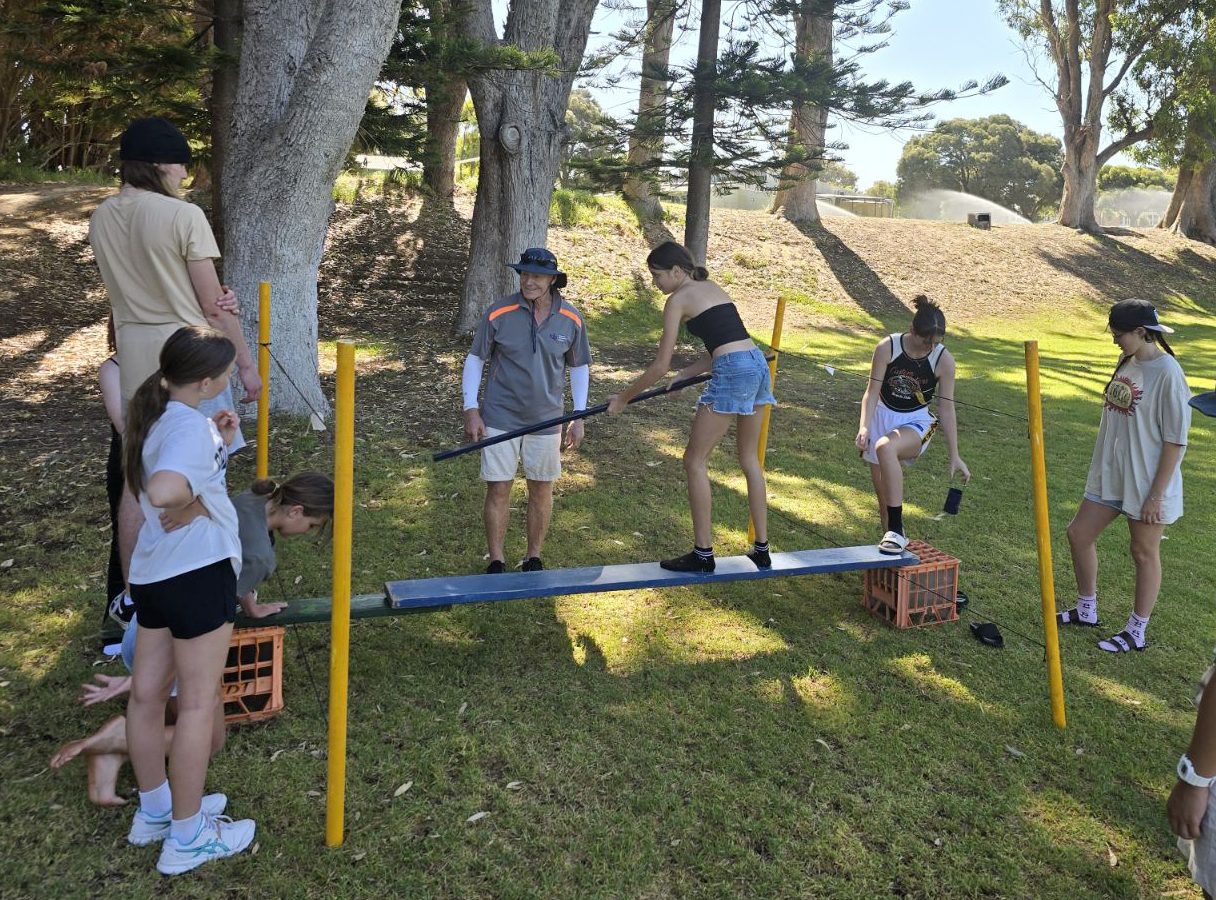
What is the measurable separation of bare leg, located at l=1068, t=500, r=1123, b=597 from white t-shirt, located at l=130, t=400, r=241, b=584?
4209 mm

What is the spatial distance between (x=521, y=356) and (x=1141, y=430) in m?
3.14

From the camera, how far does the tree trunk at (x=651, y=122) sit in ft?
44.3

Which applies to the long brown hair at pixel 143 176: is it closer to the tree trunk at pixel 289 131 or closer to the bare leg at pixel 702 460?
the bare leg at pixel 702 460

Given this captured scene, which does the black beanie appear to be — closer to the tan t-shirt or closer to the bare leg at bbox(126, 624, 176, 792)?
the tan t-shirt

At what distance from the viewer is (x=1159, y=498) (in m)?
4.48

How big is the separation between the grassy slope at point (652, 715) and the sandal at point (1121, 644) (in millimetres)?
121

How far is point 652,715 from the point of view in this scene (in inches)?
157

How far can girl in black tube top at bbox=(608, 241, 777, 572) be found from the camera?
449 cm

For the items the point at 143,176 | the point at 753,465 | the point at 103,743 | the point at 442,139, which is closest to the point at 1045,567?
the point at 753,465

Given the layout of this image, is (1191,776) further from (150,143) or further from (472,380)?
(150,143)

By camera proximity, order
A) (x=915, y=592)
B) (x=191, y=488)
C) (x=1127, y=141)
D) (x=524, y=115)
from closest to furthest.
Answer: (x=191, y=488) → (x=915, y=592) → (x=524, y=115) → (x=1127, y=141)

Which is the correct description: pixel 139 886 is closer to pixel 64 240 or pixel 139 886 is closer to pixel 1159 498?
pixel 1159 498

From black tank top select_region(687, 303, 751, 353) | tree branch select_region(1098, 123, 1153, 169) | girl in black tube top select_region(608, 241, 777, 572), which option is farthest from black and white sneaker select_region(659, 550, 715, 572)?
tree branch select_region(1098, 123, 1153, 169)

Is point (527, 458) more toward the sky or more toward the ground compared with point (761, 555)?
more toward the sky
